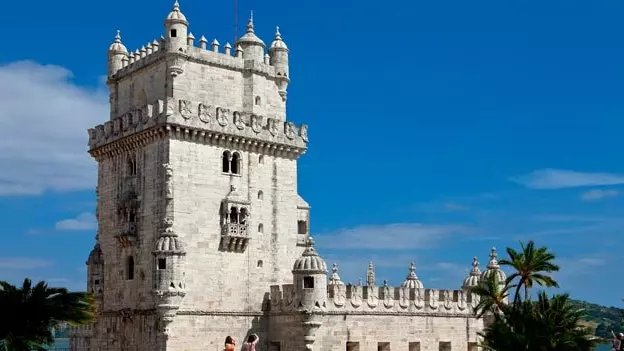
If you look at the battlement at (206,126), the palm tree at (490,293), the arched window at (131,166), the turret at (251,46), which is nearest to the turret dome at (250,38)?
the turret at (251,46)

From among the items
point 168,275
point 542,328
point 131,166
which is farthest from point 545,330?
point 131,166

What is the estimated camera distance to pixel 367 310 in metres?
53.5

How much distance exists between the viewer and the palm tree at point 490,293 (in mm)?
55750

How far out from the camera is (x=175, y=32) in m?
51.7

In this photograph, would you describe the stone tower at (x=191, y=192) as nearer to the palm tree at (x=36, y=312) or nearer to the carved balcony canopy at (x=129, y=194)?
the carved balcony canopy at (x=129, y=194)

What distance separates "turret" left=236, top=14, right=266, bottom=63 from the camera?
5491cm

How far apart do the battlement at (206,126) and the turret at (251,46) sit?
3857 mm

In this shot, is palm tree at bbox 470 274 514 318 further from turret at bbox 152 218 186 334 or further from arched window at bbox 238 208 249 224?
turret at bbox 152 218 186 334

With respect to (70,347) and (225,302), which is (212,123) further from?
(70,347)

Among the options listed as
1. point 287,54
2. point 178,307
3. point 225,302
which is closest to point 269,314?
point 225,302

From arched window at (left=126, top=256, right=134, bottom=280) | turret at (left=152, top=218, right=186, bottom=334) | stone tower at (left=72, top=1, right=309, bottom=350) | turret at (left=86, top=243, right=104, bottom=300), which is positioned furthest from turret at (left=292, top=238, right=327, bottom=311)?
turret at (left=86, top=243, right=104, bottom=300)

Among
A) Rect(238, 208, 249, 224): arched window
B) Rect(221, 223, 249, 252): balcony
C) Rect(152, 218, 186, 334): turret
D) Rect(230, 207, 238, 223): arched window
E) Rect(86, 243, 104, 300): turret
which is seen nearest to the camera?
Rect(152, 218, 186, 334): turret

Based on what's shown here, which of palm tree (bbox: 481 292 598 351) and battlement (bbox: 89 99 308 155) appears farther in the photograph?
battlement (bbox: 89 99 308 155)

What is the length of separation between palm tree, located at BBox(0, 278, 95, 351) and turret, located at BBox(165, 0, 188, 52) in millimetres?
18735
